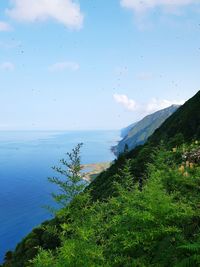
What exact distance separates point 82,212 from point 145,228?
2126 mm

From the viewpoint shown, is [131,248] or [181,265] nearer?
[181,265]

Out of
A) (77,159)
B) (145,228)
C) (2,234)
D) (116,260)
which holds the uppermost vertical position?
(77,159)

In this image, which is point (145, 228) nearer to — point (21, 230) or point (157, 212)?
point (157, 212)

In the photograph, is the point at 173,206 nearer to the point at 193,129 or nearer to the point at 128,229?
the point at 128,229

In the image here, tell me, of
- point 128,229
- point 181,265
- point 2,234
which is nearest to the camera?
point 181,265

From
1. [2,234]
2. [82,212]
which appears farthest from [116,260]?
[2,234]

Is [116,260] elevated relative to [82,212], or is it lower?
lower

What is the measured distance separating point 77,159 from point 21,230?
116 m

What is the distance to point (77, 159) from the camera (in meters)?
11.2

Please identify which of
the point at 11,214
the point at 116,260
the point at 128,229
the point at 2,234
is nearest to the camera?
the point at 116,260

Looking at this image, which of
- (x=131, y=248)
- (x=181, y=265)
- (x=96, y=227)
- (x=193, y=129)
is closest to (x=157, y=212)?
(x=131, y=248)

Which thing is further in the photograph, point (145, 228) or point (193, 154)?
point (193, 154)

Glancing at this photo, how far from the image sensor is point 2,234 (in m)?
118

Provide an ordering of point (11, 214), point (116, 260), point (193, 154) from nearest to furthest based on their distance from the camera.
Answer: point (116, 260), point (193, 154), point (11, 214)
